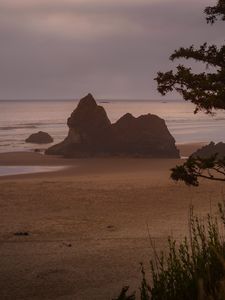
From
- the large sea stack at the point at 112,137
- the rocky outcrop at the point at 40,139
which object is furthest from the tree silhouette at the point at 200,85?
the rocky outcrop at the point at 40,139

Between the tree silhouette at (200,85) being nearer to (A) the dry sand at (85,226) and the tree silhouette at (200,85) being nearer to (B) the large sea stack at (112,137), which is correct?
(A) the dry sand at (85,226)

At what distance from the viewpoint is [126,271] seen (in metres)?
11.7

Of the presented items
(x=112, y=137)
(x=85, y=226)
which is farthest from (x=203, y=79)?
(x=112, y=137)

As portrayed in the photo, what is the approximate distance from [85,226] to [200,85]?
881 cm

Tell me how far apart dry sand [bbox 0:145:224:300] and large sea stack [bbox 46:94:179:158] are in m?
10.5

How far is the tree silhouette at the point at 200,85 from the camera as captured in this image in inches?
370

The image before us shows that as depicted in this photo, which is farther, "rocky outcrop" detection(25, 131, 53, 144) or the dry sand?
"rocky outcrop" detection(25, 131, 53, 144)

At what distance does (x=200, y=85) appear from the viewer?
382 inches

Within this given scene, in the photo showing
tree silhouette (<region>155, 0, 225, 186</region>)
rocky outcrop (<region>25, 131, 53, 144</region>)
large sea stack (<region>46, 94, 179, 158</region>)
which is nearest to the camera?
tree silhouette (<region>155, 0, 225, 186</region>)

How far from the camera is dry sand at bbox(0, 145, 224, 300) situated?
11.1 meters

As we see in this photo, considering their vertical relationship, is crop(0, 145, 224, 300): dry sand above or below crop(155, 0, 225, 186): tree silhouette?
below

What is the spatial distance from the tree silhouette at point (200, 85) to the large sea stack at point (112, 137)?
3348cm

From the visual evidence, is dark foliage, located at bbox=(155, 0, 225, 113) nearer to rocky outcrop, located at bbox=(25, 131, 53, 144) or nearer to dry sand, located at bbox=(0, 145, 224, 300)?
dry sand, located at bbox=(0, 145, 224, 300)

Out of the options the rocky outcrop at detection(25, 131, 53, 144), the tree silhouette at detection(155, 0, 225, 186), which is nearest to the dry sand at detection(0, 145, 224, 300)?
the tree silhouette at detection(155, 0, 225, 186)
